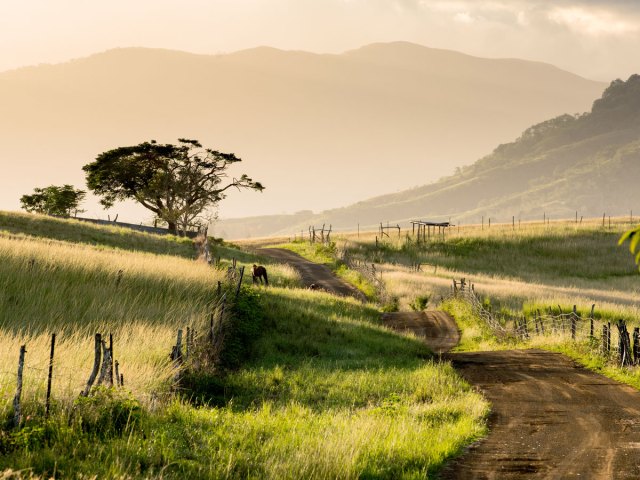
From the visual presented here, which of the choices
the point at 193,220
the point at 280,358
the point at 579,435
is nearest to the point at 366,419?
the point at 579,435

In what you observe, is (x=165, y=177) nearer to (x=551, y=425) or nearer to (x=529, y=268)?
(x=529, y=268)

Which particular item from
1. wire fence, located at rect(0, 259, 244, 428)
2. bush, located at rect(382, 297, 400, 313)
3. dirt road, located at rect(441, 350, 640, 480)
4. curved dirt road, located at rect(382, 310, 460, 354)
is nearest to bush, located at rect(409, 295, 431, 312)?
bush, located at rect(382, 297, 400, 313)

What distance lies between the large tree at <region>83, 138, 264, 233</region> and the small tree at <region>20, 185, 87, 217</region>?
954 centimetres

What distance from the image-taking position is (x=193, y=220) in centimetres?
8656

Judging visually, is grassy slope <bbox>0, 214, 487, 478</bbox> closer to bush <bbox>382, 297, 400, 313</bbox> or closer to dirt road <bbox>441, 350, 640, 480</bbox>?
dirt road <bbox>441, 350, 640, 480</bbox>

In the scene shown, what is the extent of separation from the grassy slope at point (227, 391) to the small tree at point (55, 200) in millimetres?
59661

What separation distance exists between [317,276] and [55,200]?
4779 centimetres

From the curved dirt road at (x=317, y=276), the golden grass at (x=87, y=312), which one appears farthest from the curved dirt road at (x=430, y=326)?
the golden grass at (x=87, y=312)

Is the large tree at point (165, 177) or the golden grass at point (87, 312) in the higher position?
the large tree at point (165, 177)

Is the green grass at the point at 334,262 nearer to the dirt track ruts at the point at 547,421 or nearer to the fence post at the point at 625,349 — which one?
the dirt track ruts at the point at 547,421

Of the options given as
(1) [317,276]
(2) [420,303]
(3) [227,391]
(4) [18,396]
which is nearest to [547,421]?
(3) [227,391]

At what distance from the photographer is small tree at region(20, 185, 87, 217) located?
8162 cm

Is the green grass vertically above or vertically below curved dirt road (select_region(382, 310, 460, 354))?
above

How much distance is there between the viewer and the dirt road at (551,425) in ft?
31.9
